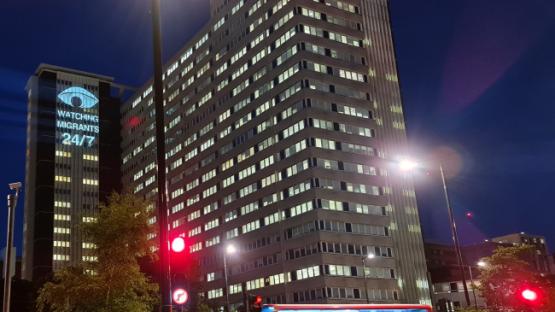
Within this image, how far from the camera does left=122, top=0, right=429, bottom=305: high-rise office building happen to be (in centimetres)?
11144

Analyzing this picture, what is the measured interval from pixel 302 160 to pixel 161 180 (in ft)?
331

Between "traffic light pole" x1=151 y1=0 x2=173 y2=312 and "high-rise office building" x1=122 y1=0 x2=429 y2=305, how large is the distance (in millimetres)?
89728

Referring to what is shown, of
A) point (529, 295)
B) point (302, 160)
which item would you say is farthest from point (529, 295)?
point (302, 160)

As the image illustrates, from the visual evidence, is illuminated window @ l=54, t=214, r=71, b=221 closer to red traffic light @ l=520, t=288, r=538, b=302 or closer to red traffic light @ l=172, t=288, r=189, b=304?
red traffic light @ l=520, t=288, r=538, b=302

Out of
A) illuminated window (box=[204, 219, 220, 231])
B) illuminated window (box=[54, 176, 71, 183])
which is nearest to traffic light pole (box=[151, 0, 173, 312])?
illuminated window (box=[204, 219, 220, 231])

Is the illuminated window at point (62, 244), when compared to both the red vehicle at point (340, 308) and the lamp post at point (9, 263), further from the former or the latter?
the red vehicle at point (340, 308)

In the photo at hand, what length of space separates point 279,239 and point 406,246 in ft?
86.5

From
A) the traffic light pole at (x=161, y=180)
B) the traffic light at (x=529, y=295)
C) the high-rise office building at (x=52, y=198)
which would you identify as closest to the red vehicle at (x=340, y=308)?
the traffic light at (x=529, y=295)

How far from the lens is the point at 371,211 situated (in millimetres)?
117750

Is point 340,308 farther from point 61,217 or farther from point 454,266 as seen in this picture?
point 61,217

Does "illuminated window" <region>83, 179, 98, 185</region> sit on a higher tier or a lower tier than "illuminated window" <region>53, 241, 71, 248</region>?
higher

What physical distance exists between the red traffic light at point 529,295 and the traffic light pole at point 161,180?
434 inches

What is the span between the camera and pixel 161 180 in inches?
552

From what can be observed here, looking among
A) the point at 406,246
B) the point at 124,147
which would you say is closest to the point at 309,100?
the point at 406,246
